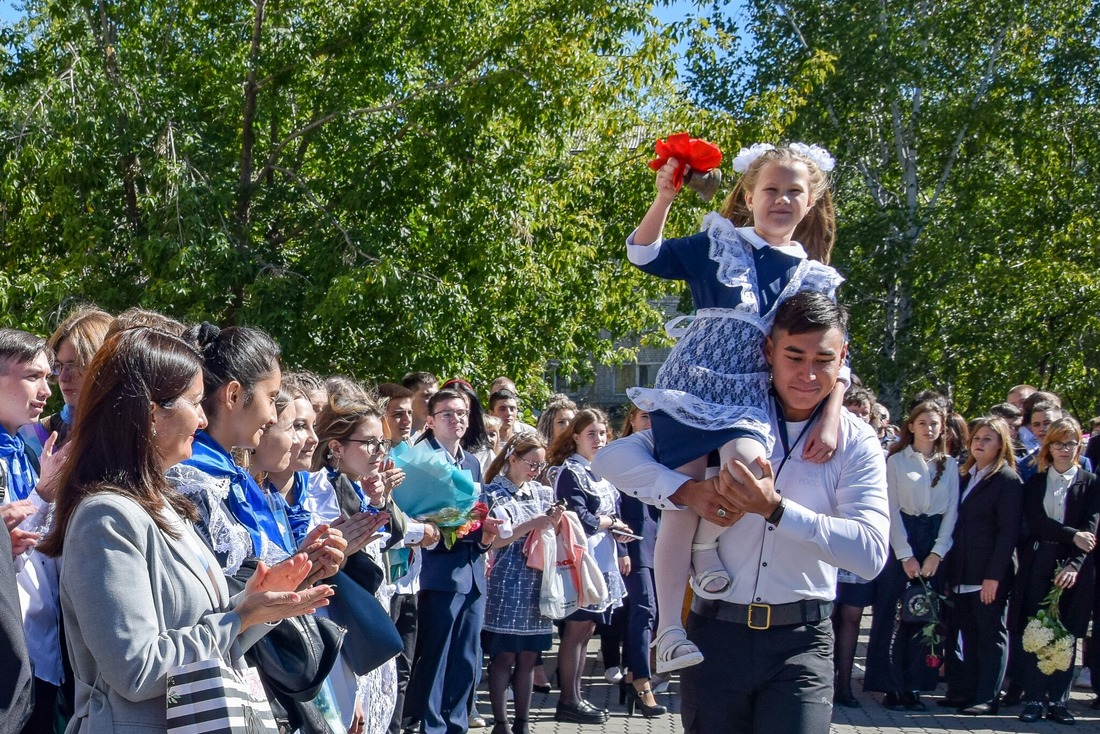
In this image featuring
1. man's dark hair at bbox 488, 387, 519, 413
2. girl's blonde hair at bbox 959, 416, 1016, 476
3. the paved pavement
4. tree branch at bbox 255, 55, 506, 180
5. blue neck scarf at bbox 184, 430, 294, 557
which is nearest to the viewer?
blue neck scarf at bbox 184, 430, 294, 557

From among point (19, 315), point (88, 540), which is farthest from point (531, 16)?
point (88, 540)

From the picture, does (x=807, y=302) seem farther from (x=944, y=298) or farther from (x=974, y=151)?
(x=974, y=151)

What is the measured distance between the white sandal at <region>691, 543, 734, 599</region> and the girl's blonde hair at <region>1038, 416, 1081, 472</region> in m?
6.41

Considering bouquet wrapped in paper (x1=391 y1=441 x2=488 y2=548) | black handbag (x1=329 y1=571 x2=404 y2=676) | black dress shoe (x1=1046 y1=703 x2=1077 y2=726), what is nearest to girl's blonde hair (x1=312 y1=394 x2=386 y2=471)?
bouquet wrapped in paper (x1=391 y1=441 x2=488 y2=548)

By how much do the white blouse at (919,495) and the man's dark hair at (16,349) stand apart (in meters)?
6.77

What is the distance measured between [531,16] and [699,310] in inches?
411

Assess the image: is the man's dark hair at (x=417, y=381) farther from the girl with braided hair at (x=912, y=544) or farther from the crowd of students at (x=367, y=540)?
the girl with braided hair at (x=912, y=544)

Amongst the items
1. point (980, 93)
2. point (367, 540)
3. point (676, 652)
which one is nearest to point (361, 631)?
point (367, 540)

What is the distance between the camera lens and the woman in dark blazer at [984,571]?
949 cm

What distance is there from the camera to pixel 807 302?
400cm

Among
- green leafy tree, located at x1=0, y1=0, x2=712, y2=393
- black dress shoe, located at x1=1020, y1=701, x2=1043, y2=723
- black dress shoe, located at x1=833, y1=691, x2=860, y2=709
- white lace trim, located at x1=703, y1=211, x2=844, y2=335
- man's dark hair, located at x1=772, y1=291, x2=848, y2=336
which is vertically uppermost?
green leafy tree, located at x1=0, y1=0, x2=712, y2=393

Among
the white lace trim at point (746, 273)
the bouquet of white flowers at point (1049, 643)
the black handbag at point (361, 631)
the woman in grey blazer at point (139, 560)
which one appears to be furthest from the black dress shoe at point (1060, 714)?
the woman in grey blazer at point (139, 560)

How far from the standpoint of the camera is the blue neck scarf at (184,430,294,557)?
11.7 ft

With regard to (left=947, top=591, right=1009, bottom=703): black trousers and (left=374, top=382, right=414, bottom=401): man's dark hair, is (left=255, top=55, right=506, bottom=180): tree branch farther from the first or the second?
(left=947, top=591, right=1009, bottom=703): black trousers
